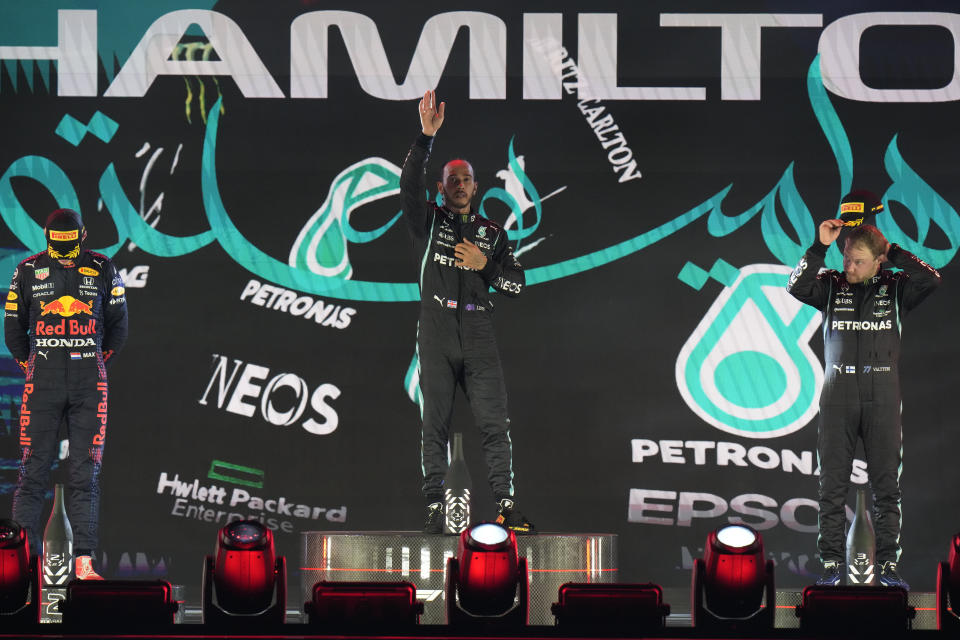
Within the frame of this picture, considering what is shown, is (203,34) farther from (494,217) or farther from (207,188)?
(494,217)

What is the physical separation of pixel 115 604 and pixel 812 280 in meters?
2.86

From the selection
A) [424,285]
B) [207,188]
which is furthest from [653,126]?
[207,188]

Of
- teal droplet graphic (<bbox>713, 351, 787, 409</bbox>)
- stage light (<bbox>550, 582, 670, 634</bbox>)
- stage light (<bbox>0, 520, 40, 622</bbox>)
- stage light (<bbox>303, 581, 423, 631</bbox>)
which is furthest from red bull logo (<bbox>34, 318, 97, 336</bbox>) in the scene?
teal droplet graphic (<bbox>713, 351, 787, 409</bbox>)

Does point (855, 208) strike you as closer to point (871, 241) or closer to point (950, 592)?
point (871, 241)

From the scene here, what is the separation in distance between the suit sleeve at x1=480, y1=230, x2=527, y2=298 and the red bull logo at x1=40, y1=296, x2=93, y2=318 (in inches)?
65.7

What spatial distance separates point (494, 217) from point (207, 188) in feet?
4.85

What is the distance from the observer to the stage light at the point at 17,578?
132 inches

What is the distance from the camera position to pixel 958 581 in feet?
11.0

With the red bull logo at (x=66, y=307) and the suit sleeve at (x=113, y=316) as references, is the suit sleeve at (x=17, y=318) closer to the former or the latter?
the red bull logo at (x=66, y=307)

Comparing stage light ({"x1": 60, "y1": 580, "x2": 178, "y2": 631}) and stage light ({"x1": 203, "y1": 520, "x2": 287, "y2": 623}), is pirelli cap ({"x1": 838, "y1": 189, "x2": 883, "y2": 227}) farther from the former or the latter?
stage light ({"x1": 60, "y1": 580, "x2": 178, "y2": 631})

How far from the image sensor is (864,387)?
4.60 m

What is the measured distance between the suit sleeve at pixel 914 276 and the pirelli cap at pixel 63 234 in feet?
10.8

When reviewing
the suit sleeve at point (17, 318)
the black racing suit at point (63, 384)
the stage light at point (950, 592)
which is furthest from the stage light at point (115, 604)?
the stage light at point (950, 592)

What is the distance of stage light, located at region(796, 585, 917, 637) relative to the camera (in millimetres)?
3295
